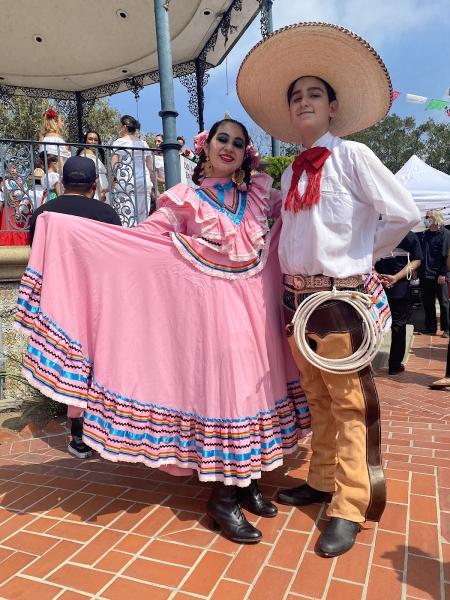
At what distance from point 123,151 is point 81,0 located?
3393mm

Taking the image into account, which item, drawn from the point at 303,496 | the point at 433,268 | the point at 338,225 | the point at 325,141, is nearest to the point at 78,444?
the point at 303,496

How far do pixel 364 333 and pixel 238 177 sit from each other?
38.7 inches

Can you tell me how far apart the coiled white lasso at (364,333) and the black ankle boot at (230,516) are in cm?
75

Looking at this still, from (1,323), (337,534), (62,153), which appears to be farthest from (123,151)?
(337,534)

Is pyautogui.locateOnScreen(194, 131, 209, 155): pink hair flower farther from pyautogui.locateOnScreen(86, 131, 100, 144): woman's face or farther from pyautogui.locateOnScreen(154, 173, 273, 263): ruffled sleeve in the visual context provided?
pyautogui.locateOnScreen(86, 131, 100, 144): woman's face

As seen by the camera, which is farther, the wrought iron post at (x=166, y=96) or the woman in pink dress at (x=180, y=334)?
the wrought iron post at (x=166, y=96)

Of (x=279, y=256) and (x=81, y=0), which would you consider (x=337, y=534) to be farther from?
(x=81, y=0)

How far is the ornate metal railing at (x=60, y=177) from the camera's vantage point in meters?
5.14

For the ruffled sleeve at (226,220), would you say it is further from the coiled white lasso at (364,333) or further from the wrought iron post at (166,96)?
the wrought iron post at (166,96)

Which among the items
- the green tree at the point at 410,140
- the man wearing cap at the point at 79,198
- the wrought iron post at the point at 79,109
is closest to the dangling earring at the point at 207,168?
the man wearing cap at the point at 79,198

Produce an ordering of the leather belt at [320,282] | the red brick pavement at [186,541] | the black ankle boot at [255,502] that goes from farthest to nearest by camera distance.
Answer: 1. the black ankle boot at [255,502]
2. the leather belt at [320,282]
3. the red brick pavement at [186,541]

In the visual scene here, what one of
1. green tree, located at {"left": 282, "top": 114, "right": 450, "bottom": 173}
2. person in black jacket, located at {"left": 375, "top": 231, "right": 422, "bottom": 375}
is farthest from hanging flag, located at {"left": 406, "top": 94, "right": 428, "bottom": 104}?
green tree, located at {"left": 282, "top": 114, "right": 450, "bottom": 173}

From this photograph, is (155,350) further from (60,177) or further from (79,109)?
(79,109)

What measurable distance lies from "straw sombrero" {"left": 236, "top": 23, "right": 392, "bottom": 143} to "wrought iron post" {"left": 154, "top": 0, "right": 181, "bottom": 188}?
2385mm
